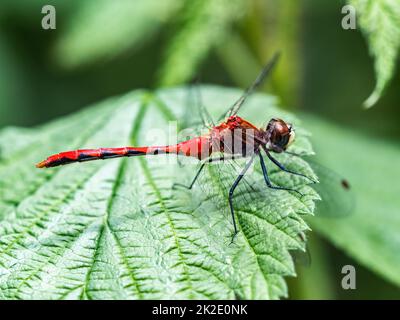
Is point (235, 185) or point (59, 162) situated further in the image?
point (59, 162)

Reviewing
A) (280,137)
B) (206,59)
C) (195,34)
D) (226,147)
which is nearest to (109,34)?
(206,59)

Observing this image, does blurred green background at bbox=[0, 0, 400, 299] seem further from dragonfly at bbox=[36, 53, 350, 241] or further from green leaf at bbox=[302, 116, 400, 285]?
dragonfly at bbox=[36, 53, 350, 241]

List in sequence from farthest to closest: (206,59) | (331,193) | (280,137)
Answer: (206,59) < (331,193) < (280,137)

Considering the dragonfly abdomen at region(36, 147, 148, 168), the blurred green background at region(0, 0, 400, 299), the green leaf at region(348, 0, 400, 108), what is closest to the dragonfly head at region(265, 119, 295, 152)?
the green leaf at region(348, 0, 400, 108)

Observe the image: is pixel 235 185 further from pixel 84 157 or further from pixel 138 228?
pixel 84 157

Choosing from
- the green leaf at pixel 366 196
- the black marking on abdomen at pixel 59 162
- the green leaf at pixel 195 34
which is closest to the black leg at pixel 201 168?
the black marking on abdomen at pixel 59 162

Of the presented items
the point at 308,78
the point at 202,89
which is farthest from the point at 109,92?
the point at 202,89
